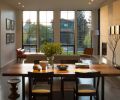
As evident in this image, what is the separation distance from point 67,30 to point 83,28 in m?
1.07

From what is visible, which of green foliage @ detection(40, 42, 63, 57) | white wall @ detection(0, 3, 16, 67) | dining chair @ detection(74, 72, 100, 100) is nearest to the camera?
dining chair @ detection(74, 72, 100, 100)

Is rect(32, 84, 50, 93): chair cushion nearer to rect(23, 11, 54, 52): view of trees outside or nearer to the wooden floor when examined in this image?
the wooden floor

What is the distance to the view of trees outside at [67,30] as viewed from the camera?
59.0 ft

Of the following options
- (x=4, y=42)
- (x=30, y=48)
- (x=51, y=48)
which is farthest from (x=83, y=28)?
(x=51, y=48)

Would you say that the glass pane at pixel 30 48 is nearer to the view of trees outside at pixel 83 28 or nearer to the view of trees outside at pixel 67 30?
the view of trees outside at pixel 67 30

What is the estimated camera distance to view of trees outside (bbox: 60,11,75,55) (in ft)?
59.0

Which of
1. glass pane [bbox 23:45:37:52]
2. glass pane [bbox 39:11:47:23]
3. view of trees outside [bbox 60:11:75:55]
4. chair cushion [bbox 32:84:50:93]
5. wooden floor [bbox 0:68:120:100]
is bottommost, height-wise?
wooden floor [bbox 0:68:120:100]

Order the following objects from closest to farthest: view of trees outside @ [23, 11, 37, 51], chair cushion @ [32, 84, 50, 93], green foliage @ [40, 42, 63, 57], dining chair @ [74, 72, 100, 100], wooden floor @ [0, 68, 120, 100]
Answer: dining chair @ [74, 72, 100, 100]
chair cushion @ [32, 84, 50, 93]
green foliage @ [40, 42, 63, 57]
wooden floor @ [0, 68, 120, 100]
view of trees outside @ [23, 11, 37, 51]

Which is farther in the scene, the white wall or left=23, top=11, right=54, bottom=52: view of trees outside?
left=23, top=11, right=54, bottom=52: view of trees outside

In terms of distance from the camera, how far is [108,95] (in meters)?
6.65

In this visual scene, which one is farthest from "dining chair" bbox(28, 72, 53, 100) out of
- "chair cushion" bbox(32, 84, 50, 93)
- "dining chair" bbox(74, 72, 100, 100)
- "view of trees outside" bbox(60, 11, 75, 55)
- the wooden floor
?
"view of trees outside" bbox(60, 11, 75, 55)

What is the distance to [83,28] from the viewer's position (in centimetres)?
1795

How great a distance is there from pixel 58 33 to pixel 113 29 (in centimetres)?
581

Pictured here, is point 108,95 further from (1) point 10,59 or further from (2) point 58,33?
(2) point 58,33
